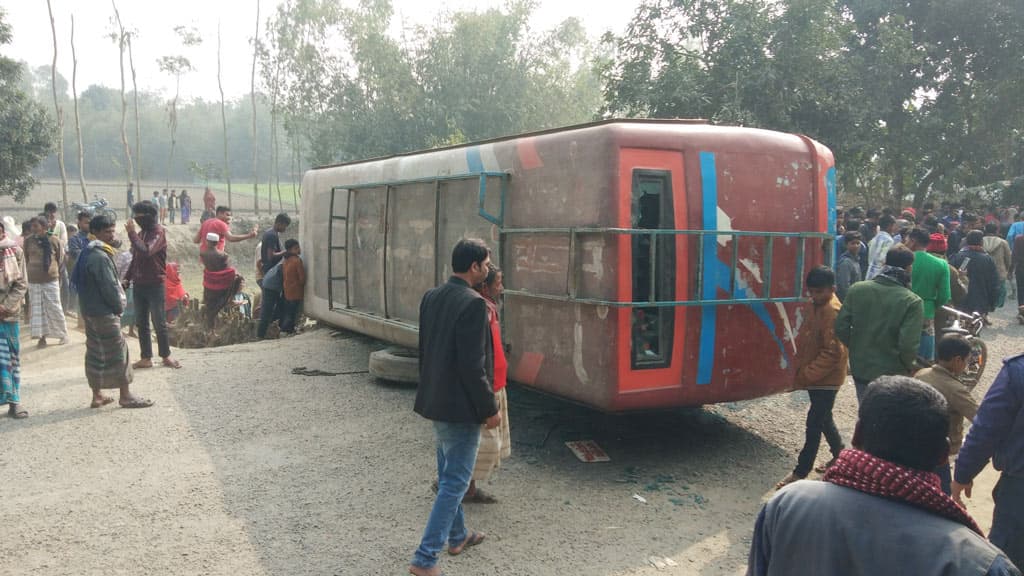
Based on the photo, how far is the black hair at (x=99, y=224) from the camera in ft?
19.9

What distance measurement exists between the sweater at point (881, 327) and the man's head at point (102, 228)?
6010 mm

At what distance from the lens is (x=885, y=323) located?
172 inches

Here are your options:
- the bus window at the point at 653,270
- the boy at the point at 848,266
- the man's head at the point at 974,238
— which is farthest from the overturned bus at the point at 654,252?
the man's head at the point at 974,238

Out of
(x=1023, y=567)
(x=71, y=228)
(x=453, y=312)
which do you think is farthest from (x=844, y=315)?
(x=71, y=228)

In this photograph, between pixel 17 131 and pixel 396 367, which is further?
pixel 17 131

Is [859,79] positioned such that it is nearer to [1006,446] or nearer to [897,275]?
[897,275]

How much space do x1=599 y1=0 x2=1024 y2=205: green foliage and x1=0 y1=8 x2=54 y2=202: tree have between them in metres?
14.8

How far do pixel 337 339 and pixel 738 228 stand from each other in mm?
6369

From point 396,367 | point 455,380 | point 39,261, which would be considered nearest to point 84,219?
point 39,261

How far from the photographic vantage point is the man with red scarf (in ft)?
4.90

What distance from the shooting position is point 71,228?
42.8ft

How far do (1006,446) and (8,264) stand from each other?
7154 millimetres

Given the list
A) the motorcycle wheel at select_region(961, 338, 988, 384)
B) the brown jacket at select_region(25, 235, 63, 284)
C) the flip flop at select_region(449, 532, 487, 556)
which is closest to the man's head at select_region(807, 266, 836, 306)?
the motorcycle wheel at select_region(961, 338, 988, 384)

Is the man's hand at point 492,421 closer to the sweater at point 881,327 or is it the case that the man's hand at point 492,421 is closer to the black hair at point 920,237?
the sweater at point 881,327
